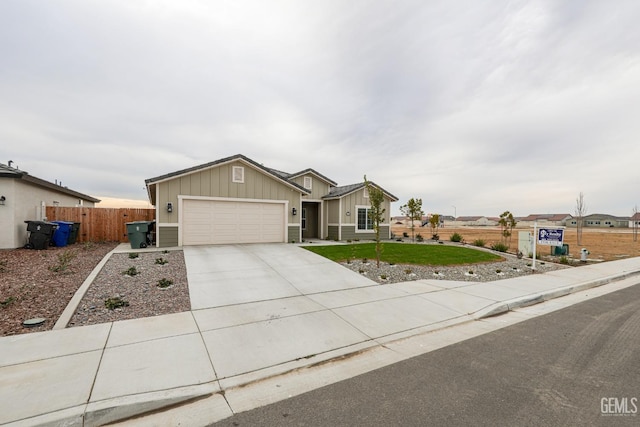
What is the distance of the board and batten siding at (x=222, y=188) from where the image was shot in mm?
12164

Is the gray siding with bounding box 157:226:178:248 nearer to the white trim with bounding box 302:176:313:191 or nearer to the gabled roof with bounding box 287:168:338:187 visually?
the gabled roof with bounding box 287:168:338:187

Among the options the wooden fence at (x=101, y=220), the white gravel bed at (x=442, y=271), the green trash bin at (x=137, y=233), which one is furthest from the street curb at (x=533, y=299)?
the wooden fence at (x=101, y=220)

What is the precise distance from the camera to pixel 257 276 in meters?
7.56

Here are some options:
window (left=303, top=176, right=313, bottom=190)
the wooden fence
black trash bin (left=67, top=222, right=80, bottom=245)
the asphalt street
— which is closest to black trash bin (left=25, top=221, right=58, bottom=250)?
black trash bin (left=67, top=222, right=80, bottom=245)

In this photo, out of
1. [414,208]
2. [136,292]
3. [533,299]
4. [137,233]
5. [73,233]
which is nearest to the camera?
[136,292]

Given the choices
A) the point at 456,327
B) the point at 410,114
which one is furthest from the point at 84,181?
the point at 456,327

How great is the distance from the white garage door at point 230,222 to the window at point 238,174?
1.16 meters

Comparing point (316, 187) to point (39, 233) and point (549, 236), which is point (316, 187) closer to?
point (549, 236)

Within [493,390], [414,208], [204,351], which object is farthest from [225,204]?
[414,208]

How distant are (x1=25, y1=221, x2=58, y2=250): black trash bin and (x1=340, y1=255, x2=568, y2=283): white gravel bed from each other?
1184cm

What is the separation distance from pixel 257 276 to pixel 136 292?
2819 mm

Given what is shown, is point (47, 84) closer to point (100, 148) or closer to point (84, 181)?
point (100, 148)

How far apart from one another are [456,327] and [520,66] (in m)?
10.8

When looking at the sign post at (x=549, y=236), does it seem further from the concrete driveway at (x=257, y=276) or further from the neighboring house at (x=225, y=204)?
the neighboring house at (x=225, y=204)
